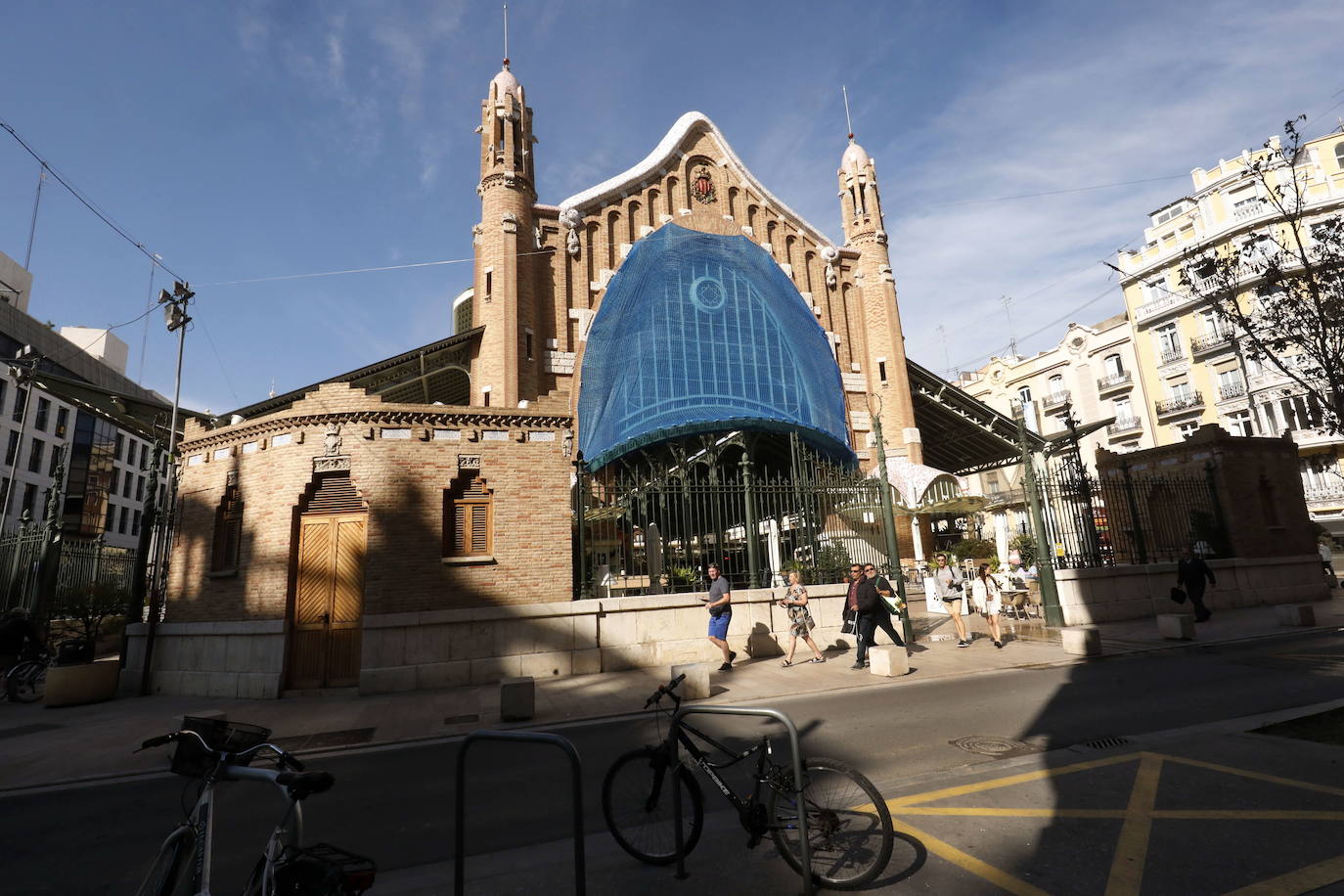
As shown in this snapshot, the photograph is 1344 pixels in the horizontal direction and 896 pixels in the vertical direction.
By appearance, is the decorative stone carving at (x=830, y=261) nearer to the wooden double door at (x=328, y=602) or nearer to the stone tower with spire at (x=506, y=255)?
the stone tower with spire at (x=506, y=255)

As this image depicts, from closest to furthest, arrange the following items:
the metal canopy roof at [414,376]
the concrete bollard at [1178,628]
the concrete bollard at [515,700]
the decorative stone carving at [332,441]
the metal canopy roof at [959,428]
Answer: the concrete bollard at [515,700]
the decorative stone carving at [332,441]
the concrete bollard at [1178,628]
the metal canopy roof at [414,376]
the metal canopy roof at [959,428]

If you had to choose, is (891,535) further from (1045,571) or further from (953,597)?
(1045,571)

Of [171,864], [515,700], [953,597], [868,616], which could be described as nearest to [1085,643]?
[953,597]

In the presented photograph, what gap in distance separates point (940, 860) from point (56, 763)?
9919 mm

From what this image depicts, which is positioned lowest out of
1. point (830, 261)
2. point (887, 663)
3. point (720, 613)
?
point (887, 663)

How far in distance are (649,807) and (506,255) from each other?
2225 centimetres

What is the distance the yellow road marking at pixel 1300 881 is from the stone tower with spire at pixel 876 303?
82.6 feet

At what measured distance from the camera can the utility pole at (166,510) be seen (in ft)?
43.0

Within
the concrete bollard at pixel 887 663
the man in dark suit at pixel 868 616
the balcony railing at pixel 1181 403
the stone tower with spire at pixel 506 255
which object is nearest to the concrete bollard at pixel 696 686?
the concrete bollard at pixel 887 663

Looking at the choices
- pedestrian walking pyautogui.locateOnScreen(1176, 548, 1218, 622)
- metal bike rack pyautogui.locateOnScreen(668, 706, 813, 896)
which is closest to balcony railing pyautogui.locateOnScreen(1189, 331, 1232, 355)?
pedestrian walking pyautogui.locateOnScreen(1176, 548, 1218, 622)

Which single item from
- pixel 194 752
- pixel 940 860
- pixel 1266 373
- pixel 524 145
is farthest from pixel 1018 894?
pixel 1266 373

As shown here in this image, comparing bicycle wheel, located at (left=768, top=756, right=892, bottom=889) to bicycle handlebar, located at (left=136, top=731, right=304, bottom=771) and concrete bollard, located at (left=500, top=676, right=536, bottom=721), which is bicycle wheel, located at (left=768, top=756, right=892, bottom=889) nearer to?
bicycle handlebar, located at (left=136, top=731, right=304, bottom=771)

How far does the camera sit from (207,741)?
336 cm

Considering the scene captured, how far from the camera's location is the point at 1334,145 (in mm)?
36562
